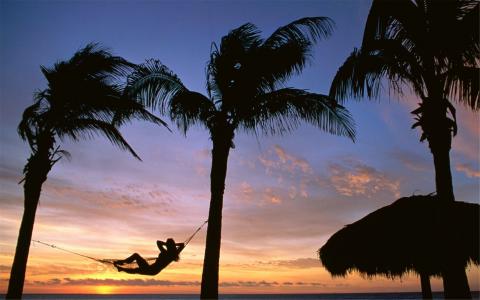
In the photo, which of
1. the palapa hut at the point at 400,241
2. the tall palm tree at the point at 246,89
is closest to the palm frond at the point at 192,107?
the tall palm tree at the point at 246,89

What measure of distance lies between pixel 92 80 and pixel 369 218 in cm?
805

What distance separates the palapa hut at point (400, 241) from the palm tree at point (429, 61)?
378 centimetres

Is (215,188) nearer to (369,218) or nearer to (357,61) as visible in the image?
(357,61)

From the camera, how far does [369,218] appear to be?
38.5ft

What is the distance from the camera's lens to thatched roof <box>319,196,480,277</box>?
33.4 ft

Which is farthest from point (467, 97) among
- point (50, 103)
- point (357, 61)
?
point (50, 103)

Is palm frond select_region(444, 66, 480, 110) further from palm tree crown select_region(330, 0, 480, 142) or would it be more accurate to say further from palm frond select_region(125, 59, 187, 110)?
palm frond select_region(125, 59, 187, 110)

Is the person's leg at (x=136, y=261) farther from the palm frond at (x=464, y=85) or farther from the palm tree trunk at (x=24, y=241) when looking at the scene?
the palm frond at (x=464, y=85)

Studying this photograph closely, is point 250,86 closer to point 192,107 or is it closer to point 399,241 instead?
point 192,107

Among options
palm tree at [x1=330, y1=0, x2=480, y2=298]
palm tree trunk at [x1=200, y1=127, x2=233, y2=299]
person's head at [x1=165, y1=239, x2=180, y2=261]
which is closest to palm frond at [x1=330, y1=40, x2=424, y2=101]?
palm tree at [x1=330, y1=0, x2=480, y2=298]

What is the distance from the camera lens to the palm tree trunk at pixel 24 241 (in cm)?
771

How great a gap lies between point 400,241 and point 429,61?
5.46 m

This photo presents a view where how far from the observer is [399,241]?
35.2 ft

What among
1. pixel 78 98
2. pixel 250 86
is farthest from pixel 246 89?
pixel 78 98
